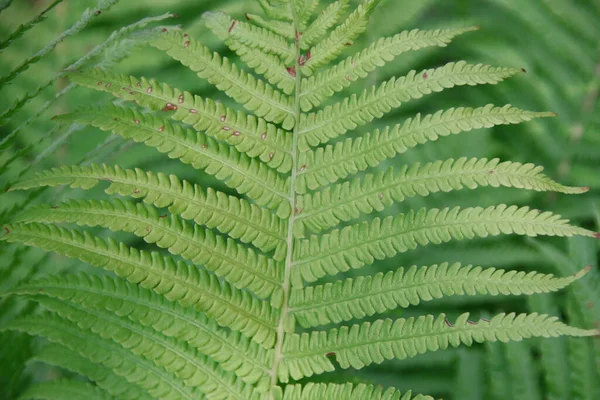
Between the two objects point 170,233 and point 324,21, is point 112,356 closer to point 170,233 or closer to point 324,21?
point 170,233

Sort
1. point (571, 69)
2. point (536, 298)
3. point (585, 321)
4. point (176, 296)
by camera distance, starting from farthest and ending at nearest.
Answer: point (571, 69), point (536, 298), point (585, 321), point (176, 296)

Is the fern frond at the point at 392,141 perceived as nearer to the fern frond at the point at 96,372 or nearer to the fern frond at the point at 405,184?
the fern frond at the point at 405,184

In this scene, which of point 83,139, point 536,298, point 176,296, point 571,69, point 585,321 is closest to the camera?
point 176,296

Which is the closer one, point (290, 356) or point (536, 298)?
point (290, 356)

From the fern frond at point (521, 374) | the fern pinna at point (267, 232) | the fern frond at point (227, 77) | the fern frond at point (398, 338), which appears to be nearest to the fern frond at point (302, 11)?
the fern pinna at point (267, 232)

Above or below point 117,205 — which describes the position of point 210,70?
above

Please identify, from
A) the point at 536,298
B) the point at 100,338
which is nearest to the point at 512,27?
the point at 536,298

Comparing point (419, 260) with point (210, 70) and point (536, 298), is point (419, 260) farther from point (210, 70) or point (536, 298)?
point (210, 70)
